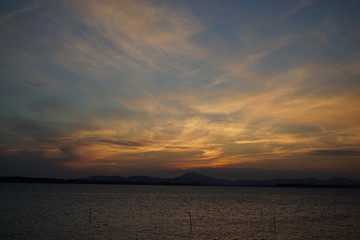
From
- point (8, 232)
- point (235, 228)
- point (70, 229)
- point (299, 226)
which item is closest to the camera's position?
point (8, 232)

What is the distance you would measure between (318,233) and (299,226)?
6.69 metres

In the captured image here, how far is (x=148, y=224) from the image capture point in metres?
52.6

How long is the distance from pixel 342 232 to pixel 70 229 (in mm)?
43126

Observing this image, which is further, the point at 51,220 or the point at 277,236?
the point at 51,220

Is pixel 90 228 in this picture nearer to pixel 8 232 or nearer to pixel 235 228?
pixel 8 232

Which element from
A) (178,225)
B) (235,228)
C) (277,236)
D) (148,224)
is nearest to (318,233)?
(277,236)

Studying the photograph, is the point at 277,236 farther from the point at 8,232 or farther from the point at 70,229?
the point at 8,232

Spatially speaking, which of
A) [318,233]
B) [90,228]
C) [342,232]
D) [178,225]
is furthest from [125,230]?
[342,232]

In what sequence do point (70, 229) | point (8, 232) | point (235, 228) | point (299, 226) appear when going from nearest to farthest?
point (8, 232), point (70, 229), point (235, 228), point (299, 226)

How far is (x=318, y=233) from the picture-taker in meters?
47.0

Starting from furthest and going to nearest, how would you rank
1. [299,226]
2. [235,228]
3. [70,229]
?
[299,226], [235,228], [70,229]

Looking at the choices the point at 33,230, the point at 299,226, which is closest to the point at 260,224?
the point at 299,226

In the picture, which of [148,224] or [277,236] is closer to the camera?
[277,236]

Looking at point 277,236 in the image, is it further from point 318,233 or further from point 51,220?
point 51,220
